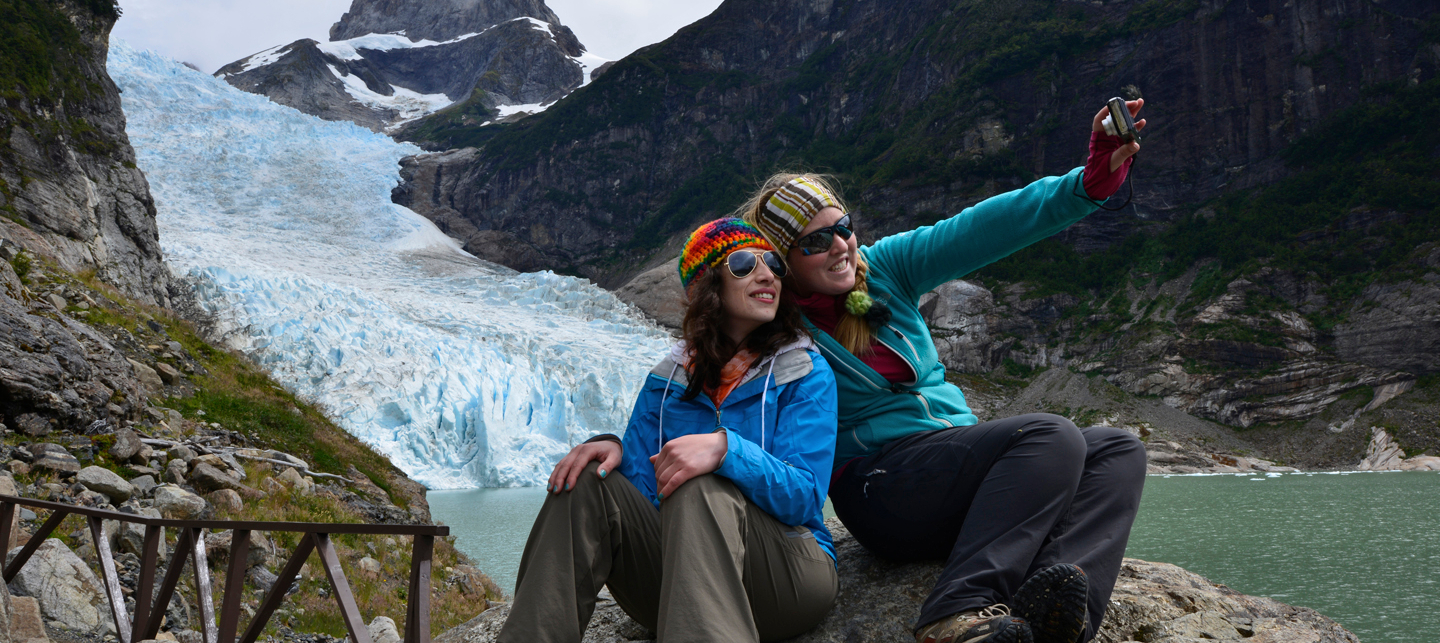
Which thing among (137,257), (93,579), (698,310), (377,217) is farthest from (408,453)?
(377,217)

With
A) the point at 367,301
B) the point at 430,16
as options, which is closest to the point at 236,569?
the point at 367,301

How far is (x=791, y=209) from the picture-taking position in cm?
211

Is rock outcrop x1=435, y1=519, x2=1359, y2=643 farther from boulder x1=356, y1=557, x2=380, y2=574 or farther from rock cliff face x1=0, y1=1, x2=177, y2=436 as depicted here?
rock cliff face x1=0, y1=1, x2=177, y2=436

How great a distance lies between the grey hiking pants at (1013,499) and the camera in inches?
59.6

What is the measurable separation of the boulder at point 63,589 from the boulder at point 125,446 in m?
1.93

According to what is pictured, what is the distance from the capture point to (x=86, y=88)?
1489 cm

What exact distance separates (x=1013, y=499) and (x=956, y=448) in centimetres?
21

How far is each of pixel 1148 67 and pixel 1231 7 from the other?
5257mm

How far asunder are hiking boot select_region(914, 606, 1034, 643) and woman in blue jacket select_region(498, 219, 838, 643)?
30 centimetres

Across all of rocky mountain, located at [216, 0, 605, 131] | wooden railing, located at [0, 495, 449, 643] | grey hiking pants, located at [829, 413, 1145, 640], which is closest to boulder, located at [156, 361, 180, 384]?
wooden railing, located at [0, 495, 449, 643]

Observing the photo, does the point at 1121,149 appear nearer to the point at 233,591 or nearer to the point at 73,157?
the point at 233,591

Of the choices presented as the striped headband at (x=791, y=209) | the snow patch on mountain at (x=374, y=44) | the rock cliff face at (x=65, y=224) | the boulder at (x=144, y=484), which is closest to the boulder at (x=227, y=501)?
the boulder at (x=144, y=484)

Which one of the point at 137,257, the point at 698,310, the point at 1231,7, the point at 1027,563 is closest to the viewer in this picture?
the point at 1027,563

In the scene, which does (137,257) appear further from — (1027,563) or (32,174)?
(1027,563)
